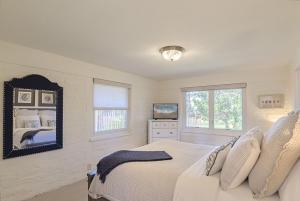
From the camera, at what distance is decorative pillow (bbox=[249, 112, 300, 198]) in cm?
119

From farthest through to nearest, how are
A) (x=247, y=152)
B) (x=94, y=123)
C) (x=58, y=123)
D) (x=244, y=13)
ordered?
(x=94, y=123) → (x=58, y=123) → (x=244, y=13) → (x=247, y=152)

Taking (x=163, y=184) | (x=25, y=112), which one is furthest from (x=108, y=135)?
(x=163, y=184)

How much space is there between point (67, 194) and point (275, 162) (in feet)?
9.10

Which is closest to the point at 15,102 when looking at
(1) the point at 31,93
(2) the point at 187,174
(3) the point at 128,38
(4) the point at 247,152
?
(1) the point at 31,93

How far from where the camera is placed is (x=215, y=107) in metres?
4.70

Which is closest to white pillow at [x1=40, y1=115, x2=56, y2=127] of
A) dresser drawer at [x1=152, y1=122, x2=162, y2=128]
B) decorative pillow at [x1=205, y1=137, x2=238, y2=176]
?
decorative pillow at [x1=205, y1=137, x2=238, y2=176]

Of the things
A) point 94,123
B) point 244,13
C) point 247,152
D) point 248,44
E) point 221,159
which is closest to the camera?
point 247,152

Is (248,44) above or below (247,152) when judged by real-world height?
above

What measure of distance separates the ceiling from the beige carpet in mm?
2191

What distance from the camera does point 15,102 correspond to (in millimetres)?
2490

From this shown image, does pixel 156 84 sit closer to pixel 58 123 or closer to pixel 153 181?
pixel 58 123

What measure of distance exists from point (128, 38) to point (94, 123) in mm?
2046

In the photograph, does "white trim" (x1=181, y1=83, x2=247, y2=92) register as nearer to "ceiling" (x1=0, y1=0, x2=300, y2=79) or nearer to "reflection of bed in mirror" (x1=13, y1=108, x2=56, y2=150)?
"ceiling" (x1=0, y1=0, x2=300, y2=79)

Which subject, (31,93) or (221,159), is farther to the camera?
(31,93)
